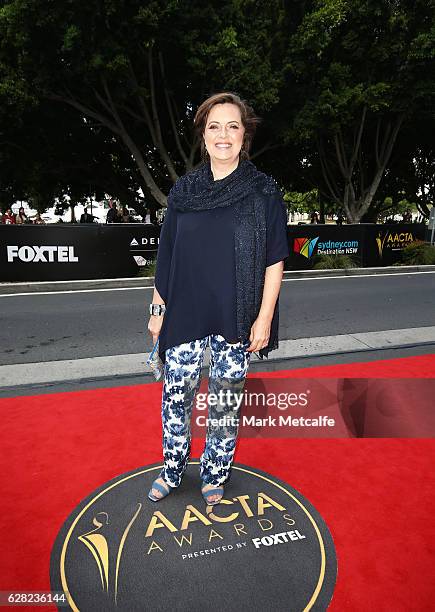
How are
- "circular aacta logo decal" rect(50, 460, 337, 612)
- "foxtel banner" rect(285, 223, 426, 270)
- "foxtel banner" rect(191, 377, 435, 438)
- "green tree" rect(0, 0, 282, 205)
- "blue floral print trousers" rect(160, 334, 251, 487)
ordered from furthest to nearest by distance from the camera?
"foxtel banner" rect(285, 223, 426, 270) → "green tree" rect(0, 0, 282, 205) → "foxtel banner" rect(191, 377, 435, 438) → "blue floral print trousers" rect(160, 334, 251, 487) → "circular aacta logo decal" rect(50, 460, 337, 612)

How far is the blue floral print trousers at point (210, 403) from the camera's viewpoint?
7.54 ft

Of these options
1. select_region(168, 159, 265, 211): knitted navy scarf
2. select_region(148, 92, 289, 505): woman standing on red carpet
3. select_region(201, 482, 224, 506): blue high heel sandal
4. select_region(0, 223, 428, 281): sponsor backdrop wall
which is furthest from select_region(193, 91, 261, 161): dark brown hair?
select_region(0, 223, 428, 281): sponsor backdrop wall

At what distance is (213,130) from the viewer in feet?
7.19

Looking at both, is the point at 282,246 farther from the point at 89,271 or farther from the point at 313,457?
the point at 89,271

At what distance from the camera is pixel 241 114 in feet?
7.22

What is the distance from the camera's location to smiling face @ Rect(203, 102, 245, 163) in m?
2.16

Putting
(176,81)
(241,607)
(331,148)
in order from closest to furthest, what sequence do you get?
(241,607) → (176,81) → (331,148)

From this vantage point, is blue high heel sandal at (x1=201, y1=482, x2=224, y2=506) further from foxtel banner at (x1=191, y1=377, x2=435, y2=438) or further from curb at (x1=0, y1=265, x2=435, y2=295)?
curb at (x1=0, y1=265, x2=435, y2=295)

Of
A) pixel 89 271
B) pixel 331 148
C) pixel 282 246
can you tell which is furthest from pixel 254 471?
pixel 331 148

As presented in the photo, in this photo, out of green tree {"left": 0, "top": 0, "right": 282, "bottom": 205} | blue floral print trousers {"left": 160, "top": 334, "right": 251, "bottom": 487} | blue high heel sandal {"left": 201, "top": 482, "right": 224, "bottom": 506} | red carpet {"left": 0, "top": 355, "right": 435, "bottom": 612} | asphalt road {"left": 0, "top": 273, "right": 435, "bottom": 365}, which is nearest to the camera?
red carpet {"left": 0, "top": 355, "right": 435, "bottom": 612}

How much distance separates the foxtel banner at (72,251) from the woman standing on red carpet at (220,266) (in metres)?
8.50

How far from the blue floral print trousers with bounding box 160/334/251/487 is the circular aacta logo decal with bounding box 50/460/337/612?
0.20 metres

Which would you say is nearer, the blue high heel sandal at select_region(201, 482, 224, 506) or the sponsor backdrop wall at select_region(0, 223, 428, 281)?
the blue high heel sandal at select_region(201, 482, 224, 506)

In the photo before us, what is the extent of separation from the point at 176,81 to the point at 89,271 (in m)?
9.37
